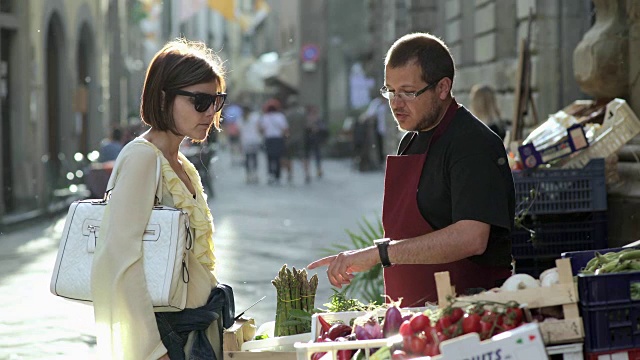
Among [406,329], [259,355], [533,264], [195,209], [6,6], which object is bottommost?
[533,264]

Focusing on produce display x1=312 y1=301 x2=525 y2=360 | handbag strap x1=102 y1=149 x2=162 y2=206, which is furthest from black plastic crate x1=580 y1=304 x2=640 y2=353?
handbag strap x1=102 y1=149 x2=162 y2=206

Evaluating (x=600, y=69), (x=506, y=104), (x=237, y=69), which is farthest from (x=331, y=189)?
(x=237, y=69)

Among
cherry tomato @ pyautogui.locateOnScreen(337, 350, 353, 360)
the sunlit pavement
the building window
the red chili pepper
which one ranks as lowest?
the sunlit pavement

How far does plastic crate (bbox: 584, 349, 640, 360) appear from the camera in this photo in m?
3.37

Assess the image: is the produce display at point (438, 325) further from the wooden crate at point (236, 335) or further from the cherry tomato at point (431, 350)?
the wooden crate at point (236, 335)

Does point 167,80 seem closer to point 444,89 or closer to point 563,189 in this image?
point 444,89

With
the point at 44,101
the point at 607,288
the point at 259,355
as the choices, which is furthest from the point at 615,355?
the point at 44,101

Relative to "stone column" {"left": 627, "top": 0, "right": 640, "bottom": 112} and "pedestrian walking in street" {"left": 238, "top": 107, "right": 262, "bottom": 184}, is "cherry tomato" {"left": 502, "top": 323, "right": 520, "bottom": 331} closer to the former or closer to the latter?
"stone column" {"left": 627, "top": 0, "right": 640, "bottom": 112}

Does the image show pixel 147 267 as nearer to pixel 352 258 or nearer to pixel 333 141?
pixel 352 258

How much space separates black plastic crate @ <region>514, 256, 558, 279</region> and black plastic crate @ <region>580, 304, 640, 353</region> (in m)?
3.38

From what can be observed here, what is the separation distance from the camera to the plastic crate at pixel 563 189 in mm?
6852

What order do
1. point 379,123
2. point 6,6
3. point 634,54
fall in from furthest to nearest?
point 379,123, point 6,6, point 634,54

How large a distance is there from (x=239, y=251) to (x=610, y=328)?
11.1 metres

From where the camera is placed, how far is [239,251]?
14.4m
